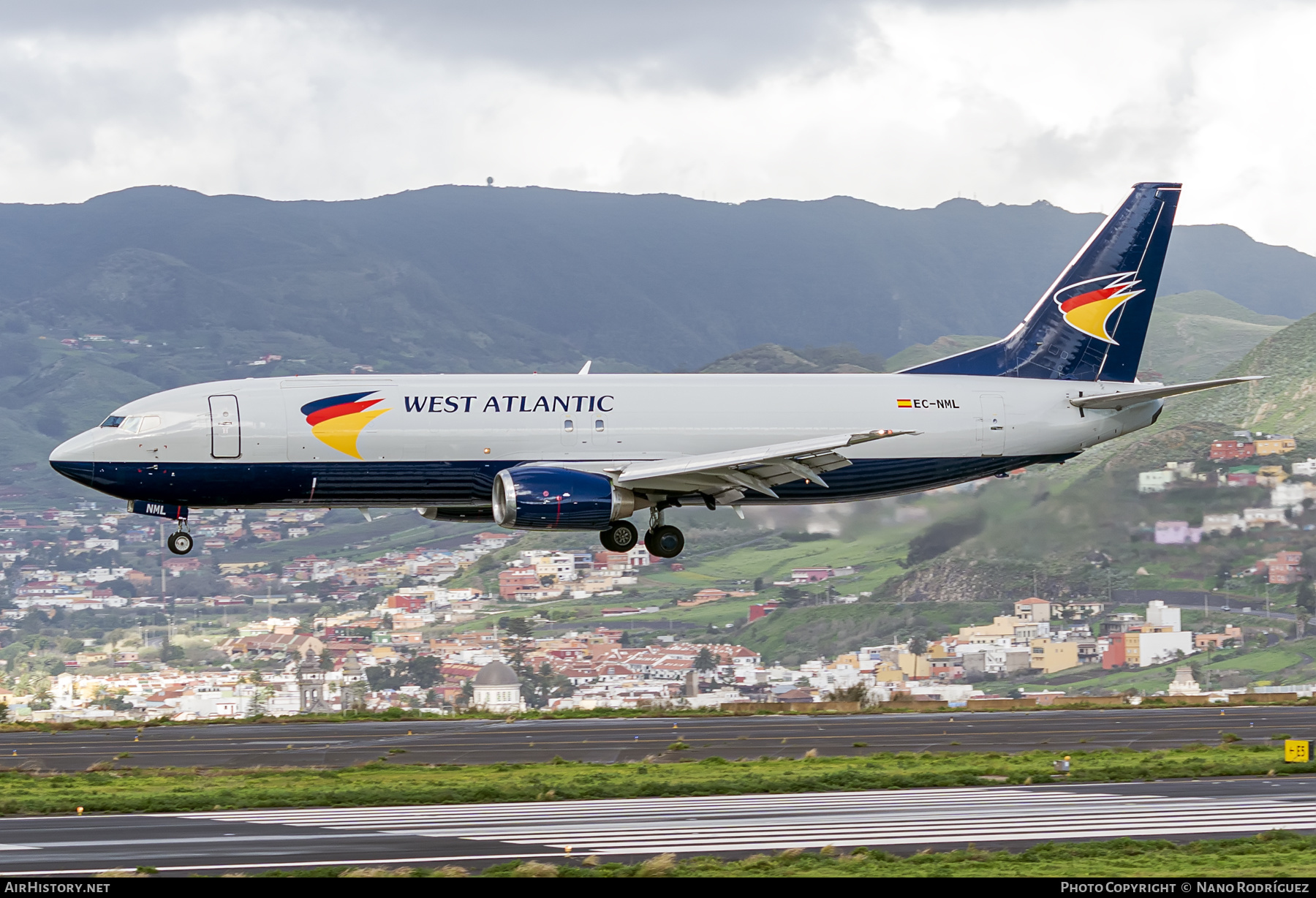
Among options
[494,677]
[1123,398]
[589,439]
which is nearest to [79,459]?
[589,439]

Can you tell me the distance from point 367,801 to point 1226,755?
22.0 metres

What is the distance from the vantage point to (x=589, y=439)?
47281mm

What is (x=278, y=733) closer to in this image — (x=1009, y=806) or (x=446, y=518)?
(x=446, y=518)

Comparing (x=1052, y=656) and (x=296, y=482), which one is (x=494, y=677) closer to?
(x=1052, y=656)

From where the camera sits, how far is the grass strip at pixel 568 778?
111ft

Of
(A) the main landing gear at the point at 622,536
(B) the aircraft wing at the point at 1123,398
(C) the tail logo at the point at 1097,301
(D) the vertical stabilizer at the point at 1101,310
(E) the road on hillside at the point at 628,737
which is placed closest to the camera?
(E) the road on hillside at the point at 628,737

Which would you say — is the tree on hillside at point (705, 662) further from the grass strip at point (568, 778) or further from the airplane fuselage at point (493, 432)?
the grass strip at point (568, 778)

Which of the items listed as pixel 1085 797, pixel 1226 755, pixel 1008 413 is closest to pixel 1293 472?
pixel 1008 413

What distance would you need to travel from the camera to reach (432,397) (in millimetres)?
46688

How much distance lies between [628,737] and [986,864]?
25.6 metres

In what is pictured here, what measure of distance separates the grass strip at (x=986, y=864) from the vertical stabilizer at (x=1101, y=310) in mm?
29090

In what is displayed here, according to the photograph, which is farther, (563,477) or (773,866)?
(563,477)

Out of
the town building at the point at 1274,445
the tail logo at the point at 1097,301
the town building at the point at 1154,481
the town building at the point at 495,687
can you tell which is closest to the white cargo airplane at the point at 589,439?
the tail logo at the point at 1097,301

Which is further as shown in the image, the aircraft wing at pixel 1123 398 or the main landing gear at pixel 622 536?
the aircraft wing at pixel 1123 398
